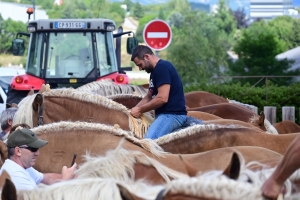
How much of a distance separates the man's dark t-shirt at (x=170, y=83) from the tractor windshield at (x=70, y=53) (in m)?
7.28

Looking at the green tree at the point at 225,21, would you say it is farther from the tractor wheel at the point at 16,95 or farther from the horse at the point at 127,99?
the horse at the point at 127,99

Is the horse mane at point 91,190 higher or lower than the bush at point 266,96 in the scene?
higher

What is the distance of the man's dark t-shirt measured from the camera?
732 centimetres

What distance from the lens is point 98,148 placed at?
574 centimetres

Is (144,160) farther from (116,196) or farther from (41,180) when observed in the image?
(116,196)

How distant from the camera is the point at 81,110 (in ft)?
25.8

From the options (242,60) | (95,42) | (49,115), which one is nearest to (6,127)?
(49,115)

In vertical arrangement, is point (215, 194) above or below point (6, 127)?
above

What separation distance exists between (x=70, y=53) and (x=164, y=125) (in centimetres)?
810

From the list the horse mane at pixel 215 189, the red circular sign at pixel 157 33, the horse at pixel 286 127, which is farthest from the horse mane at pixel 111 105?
the red circular sign at pixel 157 33

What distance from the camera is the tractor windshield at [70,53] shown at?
14.7 meters

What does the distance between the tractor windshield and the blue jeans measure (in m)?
7.34

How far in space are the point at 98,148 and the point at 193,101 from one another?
25.1ft

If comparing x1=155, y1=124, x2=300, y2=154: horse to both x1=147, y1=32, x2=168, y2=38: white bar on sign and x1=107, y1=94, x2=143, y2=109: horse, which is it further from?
x1=147, y1=32, x2=168, y2=38: white bar on sign
